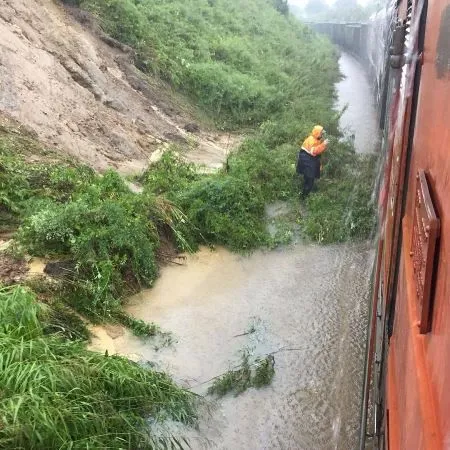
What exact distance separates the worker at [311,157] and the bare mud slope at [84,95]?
6.75 feet

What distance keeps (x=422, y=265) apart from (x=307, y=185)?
7.19m

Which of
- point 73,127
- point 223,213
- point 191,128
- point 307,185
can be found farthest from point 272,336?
point 191,128

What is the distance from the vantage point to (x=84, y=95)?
32.5 ft

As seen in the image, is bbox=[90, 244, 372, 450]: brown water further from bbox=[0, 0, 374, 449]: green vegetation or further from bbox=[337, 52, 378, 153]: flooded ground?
bbox=[337, 52, 378, 153]: flooded ground

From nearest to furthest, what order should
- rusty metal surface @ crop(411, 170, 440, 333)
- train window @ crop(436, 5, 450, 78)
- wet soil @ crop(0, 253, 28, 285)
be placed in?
1. rusty metal surface @ crop(411, 170, 440, 333)
2. train window @ crop(436, 5, 450, 78)
3. wet soil @ crop(0, 253, 28, 285)

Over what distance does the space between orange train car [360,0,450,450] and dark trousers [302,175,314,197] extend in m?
5.69

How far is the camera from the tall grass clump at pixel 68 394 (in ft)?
10.4

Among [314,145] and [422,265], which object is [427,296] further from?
[314,145]

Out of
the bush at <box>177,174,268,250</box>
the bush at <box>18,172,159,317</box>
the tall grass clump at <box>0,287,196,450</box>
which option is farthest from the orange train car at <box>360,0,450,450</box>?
the bush at <box>177,174,268,250</box>

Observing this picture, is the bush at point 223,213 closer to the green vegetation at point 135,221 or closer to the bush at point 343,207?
the green vegetation at point 135,221

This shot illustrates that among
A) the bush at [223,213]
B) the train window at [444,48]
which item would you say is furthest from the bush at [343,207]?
the train window at [444,48]

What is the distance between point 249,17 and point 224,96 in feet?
34.2

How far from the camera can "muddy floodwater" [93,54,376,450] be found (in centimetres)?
446

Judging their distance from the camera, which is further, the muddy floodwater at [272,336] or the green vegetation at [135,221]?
the muddy floodwater at [272,336]
